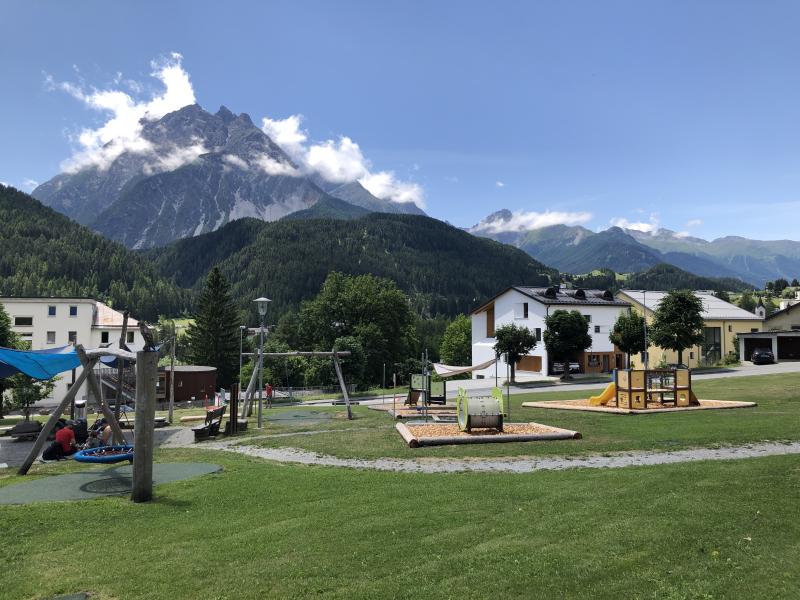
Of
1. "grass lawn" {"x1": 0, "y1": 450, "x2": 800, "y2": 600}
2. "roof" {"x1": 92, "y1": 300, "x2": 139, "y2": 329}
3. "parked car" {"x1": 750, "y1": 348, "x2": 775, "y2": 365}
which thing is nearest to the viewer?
"grass lawn" {"x1": 0, "y1": 450, "x2": 800, "y2": 600}

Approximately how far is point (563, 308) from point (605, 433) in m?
38.7

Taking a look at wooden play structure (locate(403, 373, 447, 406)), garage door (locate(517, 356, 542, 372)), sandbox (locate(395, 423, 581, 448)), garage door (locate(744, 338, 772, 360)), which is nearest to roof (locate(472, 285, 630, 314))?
garage door (locate(517, 356, 542, 372))

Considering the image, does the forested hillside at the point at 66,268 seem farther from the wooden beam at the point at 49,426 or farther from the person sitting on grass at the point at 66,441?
the wooden beam at the point at 49,426

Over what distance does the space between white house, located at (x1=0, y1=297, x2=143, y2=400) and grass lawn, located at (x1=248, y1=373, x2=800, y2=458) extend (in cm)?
5650

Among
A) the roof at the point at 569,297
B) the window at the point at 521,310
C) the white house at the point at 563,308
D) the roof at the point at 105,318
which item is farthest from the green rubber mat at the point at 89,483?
the roof at the point at 105,318

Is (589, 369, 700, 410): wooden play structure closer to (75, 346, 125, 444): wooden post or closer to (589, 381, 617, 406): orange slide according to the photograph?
(589, 381, 617, 406): orange slide

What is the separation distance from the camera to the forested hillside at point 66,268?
161375 mm

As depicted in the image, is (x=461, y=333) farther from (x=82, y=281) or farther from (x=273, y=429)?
(x=82, y=281)

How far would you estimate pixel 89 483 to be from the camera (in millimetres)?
12039

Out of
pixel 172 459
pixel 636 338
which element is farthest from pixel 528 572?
pixel 636 338

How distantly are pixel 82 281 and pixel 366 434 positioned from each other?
7347 inches

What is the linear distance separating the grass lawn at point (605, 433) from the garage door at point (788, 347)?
3246 centimetres

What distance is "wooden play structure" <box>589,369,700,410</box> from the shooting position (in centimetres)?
2369

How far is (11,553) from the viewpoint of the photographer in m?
7.13
